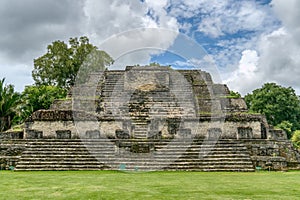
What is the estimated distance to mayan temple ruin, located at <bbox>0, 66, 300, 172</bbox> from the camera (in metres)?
10.5

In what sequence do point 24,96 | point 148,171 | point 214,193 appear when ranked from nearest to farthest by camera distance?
point 214,193 < point 148,171 < point 24,96

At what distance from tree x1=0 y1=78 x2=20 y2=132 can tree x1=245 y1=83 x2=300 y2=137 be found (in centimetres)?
2254

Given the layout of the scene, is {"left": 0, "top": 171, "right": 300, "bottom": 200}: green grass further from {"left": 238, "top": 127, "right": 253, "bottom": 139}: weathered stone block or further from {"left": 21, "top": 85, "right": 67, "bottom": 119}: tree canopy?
{"left": 21, "top": 85, "right": 67, "bottom": 119}: tree canopy

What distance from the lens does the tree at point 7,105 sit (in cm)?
2045

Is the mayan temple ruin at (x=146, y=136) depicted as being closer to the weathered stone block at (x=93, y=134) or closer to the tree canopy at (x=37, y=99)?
the weathered stone block at (x=93, y=134)

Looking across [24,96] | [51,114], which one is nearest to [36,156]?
[51,114]

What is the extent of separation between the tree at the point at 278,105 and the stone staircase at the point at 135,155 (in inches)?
945

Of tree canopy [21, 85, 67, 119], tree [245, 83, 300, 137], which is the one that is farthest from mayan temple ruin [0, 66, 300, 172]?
tree [245, 83, 300, 137]

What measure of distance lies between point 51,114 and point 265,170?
754 centimetres

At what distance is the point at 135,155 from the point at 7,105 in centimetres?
1236

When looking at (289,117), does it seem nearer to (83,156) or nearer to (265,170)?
(265,170)

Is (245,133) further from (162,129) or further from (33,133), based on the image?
(33,133)

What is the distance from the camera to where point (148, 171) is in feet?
32.4

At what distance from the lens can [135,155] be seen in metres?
10.9
